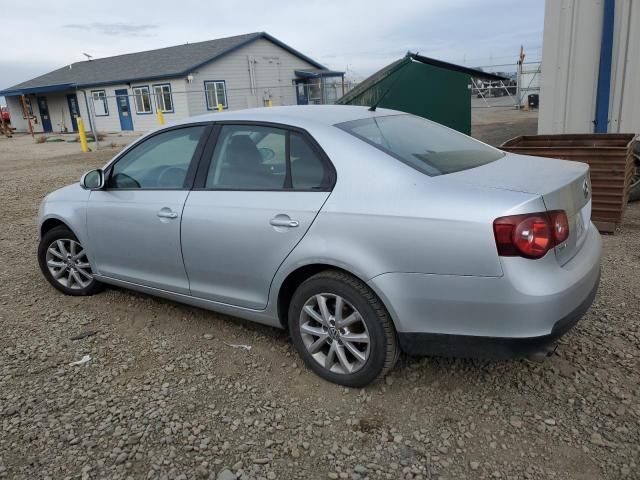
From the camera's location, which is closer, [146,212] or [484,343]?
[484,343]

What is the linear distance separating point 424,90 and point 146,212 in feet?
23.7

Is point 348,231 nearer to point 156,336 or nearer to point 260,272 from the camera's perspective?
point 260,272

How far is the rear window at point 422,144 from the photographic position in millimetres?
2922

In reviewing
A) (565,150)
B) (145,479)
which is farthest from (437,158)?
(565,150)

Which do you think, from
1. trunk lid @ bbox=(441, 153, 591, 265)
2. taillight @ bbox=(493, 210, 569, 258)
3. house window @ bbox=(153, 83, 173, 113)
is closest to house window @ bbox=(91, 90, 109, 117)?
house window @ bbox=(153, 83, 173, 113)

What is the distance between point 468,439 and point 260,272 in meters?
1.46

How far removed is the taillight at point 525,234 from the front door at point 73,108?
3388 cm

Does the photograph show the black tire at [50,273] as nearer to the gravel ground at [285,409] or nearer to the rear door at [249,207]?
the gravel ground at [285,409]

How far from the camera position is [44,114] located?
34375mm

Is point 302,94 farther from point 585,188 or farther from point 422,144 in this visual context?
point 585,188

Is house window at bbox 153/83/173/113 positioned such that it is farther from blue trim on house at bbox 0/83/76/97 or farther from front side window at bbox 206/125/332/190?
front side window at bbox 206/125/332/190

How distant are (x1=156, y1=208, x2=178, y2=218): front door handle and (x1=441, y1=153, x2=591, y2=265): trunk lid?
71.8 inches

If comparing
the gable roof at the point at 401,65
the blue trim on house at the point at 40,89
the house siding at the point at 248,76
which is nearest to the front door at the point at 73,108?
the blue trim on house at the point at 40,89

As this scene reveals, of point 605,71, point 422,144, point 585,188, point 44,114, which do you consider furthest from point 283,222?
point 44,114
